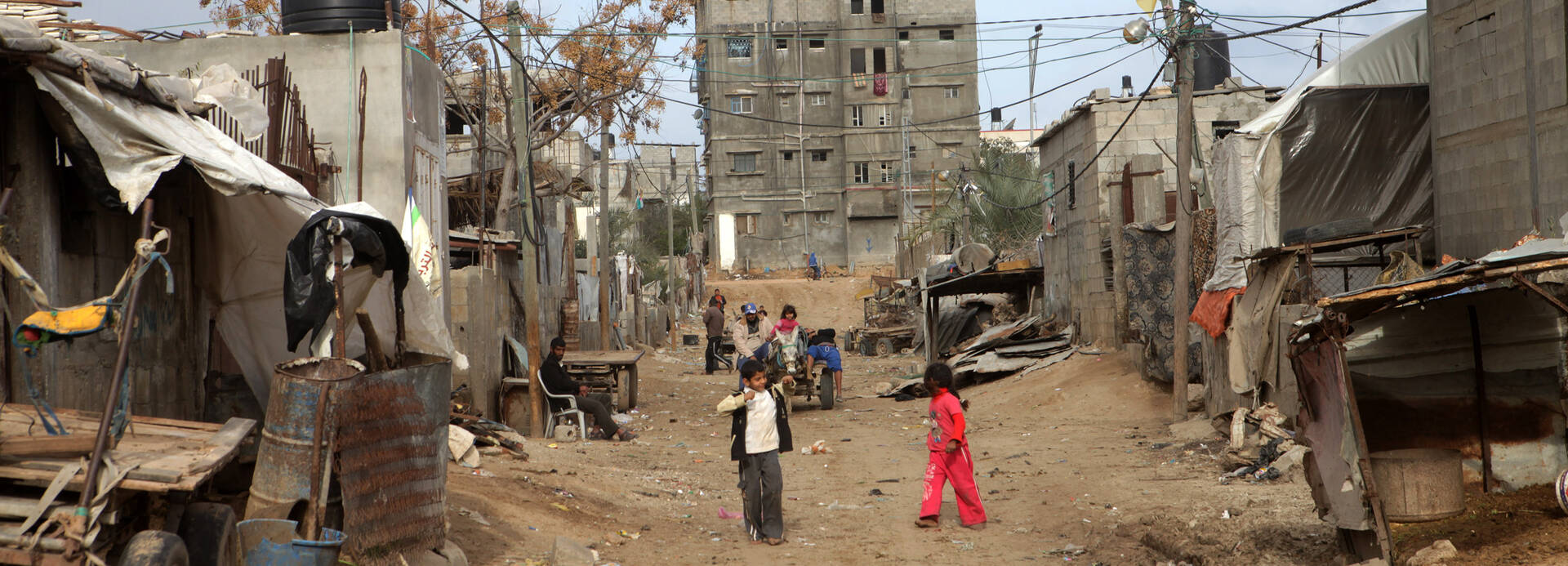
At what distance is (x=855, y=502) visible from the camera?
425 inches

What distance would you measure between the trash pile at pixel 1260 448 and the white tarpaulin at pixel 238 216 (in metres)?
7.04

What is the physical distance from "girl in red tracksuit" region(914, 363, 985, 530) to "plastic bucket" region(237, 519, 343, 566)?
5.06 m

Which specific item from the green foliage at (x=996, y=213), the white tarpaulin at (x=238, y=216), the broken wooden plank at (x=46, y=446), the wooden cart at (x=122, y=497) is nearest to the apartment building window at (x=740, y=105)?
the green foliage at (x=996, y=213)

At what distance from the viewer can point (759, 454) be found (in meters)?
8.98

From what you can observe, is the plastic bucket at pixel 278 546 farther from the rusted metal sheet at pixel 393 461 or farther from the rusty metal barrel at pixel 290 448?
the rusted metal sheet at pixel 393 461

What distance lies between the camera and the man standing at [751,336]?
17.8 meters

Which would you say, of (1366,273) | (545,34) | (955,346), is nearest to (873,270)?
(955,346)

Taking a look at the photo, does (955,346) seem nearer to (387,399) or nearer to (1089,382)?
(1089,382)

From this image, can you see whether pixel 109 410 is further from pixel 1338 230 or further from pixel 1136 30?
pixel 1136 30

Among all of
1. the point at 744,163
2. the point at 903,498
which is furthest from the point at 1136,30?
the point at 744,163

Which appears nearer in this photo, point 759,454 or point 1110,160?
point 759,454

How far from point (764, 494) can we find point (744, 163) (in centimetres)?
5173

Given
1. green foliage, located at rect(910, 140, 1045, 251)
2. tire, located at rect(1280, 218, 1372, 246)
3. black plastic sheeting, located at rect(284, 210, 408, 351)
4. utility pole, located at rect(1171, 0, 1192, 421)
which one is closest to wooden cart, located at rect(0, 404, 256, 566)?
black plastic sheeting, located at rect(284, 210, 408, 351)

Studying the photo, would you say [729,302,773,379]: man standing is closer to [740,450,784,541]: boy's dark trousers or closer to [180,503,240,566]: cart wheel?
[740,450,784,541]: boy's dark trousers
